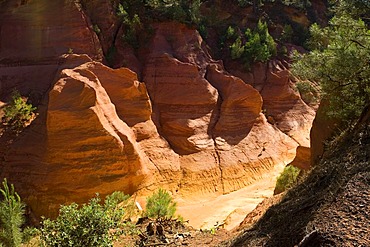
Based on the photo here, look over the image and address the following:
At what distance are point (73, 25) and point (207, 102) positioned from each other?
8744 millimetres

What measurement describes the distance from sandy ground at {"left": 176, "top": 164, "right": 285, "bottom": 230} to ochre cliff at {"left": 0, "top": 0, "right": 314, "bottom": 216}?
0.67 meters

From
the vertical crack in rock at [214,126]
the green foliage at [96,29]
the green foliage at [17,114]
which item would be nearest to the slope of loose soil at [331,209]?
the green foliage at [17,114]

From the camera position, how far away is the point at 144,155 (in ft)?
58.6

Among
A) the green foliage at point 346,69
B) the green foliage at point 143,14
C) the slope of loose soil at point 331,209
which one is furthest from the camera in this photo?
the green foliage at point 143,14

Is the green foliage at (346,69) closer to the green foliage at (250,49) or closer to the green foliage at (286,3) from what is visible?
the green foliage at (250,49)

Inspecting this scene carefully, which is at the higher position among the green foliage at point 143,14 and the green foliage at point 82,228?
the green foliage at point 143,14

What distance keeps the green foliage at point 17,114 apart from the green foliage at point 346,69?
40.0 ft

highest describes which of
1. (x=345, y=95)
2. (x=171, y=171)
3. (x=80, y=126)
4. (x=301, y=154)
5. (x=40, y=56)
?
(x=345, y=95)

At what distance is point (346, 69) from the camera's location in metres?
10.3

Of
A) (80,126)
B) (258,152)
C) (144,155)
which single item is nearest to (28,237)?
(80,126)

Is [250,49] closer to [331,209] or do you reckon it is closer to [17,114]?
[17,114]

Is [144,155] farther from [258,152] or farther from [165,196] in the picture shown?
[258,152]

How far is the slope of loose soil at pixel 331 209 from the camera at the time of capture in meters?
4.68

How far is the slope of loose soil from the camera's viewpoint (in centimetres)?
468
